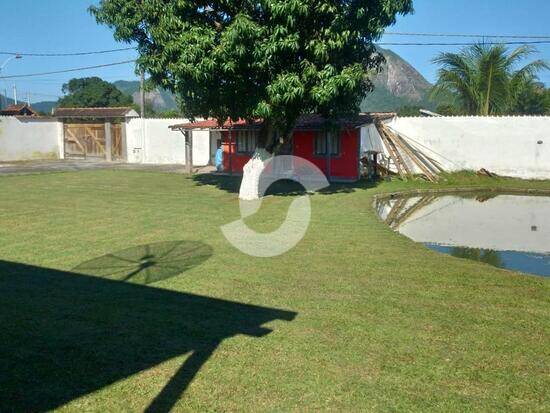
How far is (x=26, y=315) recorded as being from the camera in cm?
513

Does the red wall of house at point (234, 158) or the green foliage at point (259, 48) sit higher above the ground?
the green foliage at point (259, 48)

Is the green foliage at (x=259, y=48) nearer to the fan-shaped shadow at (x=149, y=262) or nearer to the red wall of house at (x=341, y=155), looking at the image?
the fan-shaped shadow at (x=149, y=262)

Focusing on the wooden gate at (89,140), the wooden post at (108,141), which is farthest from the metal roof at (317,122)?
the wooden post at (108,141)

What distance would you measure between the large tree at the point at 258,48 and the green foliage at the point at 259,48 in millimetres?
22

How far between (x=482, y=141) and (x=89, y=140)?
69.6 feet

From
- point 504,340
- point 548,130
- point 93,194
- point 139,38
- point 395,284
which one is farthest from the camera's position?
point 548,130

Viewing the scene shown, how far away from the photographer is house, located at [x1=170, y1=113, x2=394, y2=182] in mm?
18359

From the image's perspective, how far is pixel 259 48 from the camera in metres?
10.9

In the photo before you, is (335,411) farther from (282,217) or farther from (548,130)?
(548,130)

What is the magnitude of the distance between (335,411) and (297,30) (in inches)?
374

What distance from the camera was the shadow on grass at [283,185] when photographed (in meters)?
15.6

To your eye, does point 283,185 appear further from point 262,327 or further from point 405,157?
point 262,327

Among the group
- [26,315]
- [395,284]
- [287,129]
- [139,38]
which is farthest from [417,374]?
[139,38]

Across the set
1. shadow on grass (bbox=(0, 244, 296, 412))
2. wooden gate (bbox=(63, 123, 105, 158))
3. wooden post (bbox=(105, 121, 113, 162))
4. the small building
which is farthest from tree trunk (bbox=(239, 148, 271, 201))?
wooden gate (bbox=(63, 123, 105, 158))
